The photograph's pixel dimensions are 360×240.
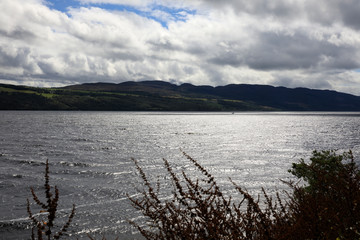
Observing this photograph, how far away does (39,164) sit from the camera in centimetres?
4269

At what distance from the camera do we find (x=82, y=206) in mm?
25578

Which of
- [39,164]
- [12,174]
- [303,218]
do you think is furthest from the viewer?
[39,164]

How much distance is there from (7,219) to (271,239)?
23.2 m

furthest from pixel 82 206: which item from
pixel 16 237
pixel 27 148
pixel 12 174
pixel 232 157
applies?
pixel 27 148

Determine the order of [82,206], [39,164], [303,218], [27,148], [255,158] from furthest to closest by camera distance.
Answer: [27,148], [255,158], [39,164], [82,206], [303,218]

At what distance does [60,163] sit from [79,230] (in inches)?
998

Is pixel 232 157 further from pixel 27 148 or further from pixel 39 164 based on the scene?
pixel 27 148

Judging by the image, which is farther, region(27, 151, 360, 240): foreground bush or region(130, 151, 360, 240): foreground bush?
region(130, 151, 360, 240): foreground bush

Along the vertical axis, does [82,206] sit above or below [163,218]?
below

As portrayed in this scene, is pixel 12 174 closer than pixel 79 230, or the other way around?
pixel 79 230

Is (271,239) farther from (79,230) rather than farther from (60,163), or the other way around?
(60,163)

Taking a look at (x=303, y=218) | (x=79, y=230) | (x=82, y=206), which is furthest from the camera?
(x=82, y=206)

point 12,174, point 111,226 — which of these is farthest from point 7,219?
point 12,174

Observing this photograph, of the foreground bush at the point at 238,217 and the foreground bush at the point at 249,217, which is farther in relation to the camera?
the foreground bush at the point at 249,217
